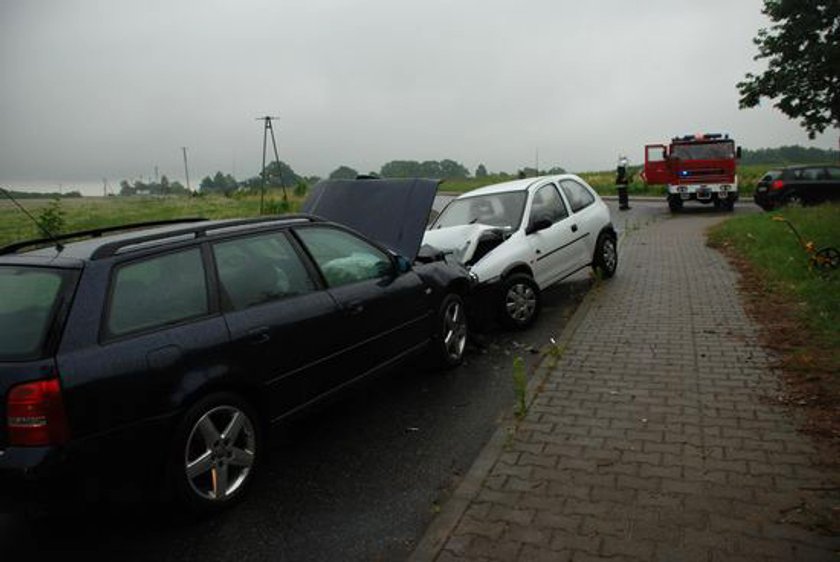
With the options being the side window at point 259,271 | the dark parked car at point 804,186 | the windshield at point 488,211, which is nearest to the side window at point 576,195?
the windshield at point 488,211

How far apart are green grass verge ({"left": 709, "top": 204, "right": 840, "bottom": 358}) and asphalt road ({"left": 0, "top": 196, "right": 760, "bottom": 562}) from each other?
10.8 ft

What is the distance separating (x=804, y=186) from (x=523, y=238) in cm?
1691

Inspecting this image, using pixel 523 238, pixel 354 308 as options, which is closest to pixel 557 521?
pixel 354 308

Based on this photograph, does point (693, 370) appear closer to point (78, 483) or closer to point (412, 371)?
point (412, 371)

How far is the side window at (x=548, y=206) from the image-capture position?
27.7 ft

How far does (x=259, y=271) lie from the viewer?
169 inches

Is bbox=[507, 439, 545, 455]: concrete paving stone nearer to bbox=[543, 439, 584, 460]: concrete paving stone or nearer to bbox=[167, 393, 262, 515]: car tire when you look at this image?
bbox=[543, 439, 584, 460]: concrete paving stone

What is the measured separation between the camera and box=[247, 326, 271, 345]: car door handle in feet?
12.9

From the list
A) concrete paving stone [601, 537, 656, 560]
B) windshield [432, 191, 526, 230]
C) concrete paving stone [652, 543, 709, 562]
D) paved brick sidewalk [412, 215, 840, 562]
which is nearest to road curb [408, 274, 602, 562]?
paved brick sidewalk [412, 215, 840, 562]

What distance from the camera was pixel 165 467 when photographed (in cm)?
344

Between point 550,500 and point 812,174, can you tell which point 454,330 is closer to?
point 550,500

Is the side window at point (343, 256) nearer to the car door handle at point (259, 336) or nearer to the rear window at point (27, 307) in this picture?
the car door handle at point (259, 336)

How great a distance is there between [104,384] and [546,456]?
8.32 feet

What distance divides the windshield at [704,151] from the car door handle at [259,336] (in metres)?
21.4
